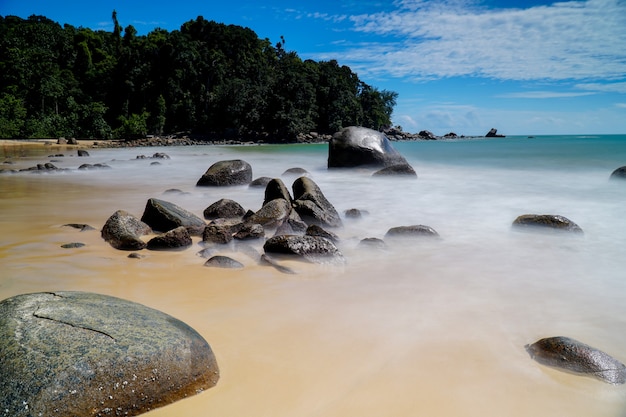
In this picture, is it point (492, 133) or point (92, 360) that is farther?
point (492, 133)

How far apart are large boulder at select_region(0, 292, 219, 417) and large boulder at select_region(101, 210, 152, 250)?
7.15 feet

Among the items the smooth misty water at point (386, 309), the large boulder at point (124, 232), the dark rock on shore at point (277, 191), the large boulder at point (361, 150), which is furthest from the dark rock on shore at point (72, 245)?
the large boulder at point (361, 150)

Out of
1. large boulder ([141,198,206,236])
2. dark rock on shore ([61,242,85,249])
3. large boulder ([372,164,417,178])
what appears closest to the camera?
dark rock on shore ([61,242,85,249])

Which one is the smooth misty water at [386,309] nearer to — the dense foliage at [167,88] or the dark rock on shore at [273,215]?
the dark rock on shore at [273,215]

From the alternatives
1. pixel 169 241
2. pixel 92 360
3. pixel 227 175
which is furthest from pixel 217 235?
pixel 227 175

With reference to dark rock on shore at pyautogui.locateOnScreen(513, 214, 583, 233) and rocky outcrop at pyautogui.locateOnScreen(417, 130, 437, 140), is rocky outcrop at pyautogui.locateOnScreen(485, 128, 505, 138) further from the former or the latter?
dark rock on shore at pyautogui.locateOnScreen(513, 214, 583, 233)

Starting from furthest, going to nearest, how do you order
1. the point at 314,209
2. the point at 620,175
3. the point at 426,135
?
1. the point at 426,135
2. the point at 620,175
3. the point at 314,209

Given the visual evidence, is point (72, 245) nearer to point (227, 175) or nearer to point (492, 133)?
point (227, 175)

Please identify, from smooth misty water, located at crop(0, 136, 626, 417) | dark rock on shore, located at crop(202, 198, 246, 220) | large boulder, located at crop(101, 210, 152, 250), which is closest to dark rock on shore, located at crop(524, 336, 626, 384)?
smooth misty water, located at crop(0, 136, 626, 417)

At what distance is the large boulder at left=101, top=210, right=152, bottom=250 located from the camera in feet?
14.7

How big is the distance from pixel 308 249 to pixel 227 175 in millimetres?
5667

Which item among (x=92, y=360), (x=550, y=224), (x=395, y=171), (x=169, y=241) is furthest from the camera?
(x=395, y=171)

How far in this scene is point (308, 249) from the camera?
162 inches

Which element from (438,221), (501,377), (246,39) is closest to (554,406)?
(501,377)
